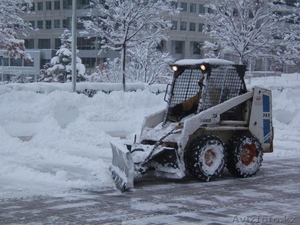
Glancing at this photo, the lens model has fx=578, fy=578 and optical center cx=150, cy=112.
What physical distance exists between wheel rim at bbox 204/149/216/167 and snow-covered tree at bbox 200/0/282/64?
21.5 metres

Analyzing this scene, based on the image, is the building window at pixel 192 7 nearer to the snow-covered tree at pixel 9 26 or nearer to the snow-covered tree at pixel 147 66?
the snow-covered tree at pixel 147 66

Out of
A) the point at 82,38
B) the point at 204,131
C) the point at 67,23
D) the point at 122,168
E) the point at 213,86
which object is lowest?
the point at 122,168

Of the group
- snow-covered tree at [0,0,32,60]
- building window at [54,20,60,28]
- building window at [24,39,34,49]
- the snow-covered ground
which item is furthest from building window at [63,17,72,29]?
the snow-covered ground

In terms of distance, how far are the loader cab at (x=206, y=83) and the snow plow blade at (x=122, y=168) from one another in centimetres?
158

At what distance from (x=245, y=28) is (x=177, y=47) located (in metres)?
36.6

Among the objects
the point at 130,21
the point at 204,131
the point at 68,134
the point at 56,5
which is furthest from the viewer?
the point at 56,5

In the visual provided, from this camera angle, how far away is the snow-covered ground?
11.1m

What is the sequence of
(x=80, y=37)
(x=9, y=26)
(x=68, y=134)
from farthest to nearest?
(x=80, y=37) → (x=9, y=26) → (x=68, y=134)

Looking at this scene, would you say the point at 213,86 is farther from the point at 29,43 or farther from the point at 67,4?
the point at 29,43

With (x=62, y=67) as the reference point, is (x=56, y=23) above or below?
above

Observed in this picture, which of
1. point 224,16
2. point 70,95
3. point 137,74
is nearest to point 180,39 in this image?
point 137,74

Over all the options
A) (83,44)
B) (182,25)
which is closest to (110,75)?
(83,44)

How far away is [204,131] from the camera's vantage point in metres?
11.3

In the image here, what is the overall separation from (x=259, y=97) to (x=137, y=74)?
3164cm
